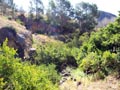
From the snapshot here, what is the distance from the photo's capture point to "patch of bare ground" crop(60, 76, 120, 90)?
17.9m

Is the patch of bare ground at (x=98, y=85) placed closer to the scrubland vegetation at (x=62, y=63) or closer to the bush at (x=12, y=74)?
the scrubland vegetation at (x=62, y=63)

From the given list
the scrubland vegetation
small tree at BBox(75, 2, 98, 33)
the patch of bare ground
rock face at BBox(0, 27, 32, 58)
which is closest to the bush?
the scrubland vegetation

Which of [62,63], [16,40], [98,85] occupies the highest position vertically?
[98,85]

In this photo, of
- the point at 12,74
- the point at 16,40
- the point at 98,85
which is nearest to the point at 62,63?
the point at 16,40

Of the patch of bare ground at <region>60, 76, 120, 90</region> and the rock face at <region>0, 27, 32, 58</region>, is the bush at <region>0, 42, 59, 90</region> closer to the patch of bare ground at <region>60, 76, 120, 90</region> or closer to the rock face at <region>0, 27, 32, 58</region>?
the patch of bare ground at <region>60, 76, 120, 90</region>

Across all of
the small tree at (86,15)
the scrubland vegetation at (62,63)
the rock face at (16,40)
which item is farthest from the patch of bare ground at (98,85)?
the small tree at (86,15)

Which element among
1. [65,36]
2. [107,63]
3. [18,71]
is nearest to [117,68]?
[107,63]

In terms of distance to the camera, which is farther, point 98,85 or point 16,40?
point 16,40

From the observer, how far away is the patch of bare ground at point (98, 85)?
1790 cm

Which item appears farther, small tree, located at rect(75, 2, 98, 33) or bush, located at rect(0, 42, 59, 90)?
small tree, located at rect(75, 2, 98, 33)

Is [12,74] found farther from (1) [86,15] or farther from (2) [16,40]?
(1) [86,15]

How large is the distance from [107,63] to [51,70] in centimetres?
604

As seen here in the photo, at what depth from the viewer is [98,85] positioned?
1862 centimetres

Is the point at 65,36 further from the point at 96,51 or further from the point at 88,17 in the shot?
the point at 96,51
